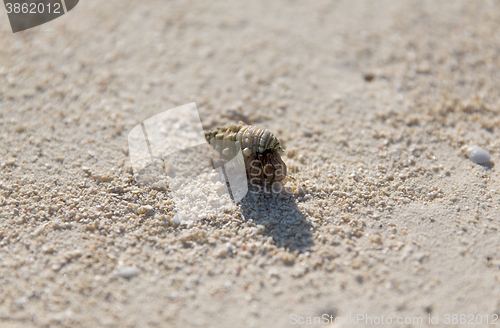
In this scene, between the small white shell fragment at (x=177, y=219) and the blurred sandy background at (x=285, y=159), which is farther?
the small white shell fragment at (x=177, y=219)

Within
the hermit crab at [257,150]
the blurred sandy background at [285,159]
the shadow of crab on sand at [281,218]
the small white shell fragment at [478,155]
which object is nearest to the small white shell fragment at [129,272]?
the blurred sandy background at [285,159]

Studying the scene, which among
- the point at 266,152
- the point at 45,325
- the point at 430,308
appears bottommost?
the point at 430,308

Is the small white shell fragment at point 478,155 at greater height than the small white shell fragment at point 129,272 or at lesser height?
lesser

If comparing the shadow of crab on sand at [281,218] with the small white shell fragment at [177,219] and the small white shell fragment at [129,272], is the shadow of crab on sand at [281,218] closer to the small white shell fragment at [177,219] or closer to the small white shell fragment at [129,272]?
the small white shell fragment at [177,219]

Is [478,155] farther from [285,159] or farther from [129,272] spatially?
[129,272]

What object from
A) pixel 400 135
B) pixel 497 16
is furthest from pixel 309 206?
pixel 497 16

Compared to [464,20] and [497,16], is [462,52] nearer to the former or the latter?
[464,20]
